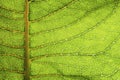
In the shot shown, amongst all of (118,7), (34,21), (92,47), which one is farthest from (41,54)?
(118,7)

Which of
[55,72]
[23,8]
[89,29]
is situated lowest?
[55,72]

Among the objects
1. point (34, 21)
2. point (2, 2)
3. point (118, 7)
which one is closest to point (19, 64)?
point (34, 21)

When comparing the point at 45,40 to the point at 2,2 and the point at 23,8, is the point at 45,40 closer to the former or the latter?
the point at 23,8

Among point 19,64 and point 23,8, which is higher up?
point 23,8

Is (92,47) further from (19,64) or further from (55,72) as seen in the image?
(19,64)

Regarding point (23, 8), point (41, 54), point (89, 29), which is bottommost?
point (41, 54)

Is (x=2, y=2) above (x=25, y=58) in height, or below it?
above
